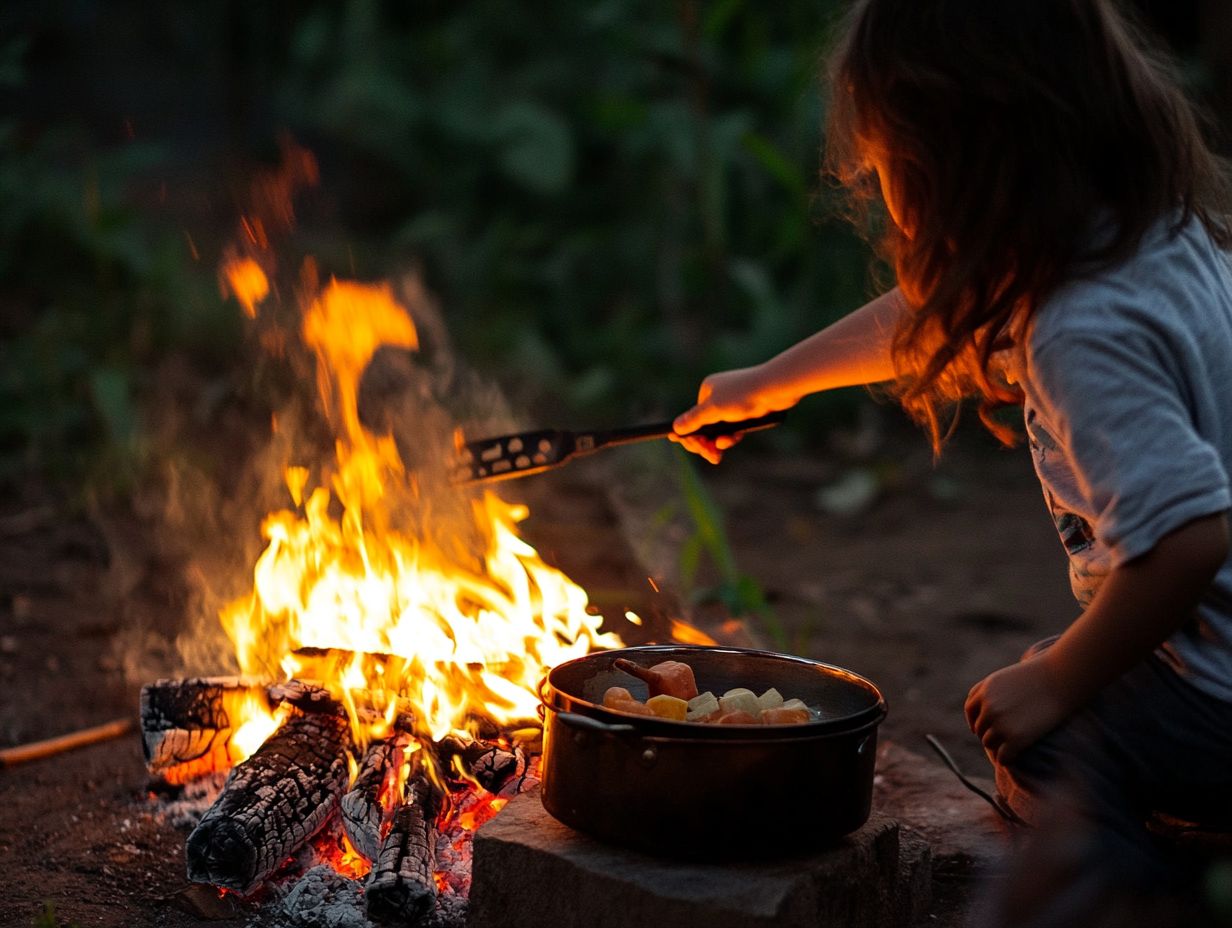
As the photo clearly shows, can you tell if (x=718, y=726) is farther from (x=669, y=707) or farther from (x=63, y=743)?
(x=63, y=743)

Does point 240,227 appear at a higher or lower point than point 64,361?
higher

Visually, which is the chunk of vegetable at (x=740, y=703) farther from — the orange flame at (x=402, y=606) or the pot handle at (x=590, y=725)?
the orange flame at (x=402, y=606)

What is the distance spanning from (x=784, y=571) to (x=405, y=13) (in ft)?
19.6

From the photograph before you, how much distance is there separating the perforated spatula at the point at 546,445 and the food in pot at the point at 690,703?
453 mm

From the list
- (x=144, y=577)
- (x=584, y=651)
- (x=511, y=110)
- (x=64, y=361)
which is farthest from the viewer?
(x=511, y=110)

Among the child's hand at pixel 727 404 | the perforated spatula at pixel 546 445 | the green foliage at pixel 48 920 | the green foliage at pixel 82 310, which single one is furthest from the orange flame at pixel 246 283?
the green foliage at pixel 48 920

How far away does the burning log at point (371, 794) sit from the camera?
7.22ft

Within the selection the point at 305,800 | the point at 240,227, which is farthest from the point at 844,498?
the point at 240,227

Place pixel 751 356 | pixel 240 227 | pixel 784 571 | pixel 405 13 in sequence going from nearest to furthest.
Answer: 1. pixel 784 571
2. pixel 751 356
3. pixel 240 227
4. pixel 405 13

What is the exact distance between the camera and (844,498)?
5750 millimetres

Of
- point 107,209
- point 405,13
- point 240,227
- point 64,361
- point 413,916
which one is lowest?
point 413,916

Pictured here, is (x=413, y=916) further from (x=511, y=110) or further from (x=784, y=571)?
(x=511, y=110)

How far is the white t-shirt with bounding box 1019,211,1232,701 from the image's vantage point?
1.58 m

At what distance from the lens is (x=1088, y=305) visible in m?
1.67
